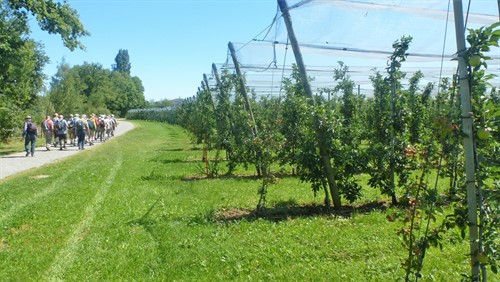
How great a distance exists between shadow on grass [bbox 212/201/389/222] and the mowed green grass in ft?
0.24

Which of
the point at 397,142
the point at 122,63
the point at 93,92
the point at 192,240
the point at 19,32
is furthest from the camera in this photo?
the point at 122,63

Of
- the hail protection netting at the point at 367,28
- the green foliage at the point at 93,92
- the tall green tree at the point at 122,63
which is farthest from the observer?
the tall green tree at the point at 122,63

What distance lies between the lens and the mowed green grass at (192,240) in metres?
4.52

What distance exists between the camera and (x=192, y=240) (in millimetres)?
5598

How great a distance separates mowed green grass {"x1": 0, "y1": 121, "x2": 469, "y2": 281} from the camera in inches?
178

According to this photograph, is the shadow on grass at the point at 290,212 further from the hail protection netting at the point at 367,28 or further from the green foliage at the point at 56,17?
the green foliage at the point at 56,17

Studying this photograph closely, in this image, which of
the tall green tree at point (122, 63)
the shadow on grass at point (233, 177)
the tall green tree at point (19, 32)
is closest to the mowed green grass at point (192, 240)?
the shadow on grass at point (233, 177)

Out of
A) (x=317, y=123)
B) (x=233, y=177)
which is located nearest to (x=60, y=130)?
(x=233, y=177)

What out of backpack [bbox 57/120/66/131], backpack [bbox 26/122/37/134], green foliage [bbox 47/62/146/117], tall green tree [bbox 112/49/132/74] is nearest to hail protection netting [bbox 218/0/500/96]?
backpack [bbox 26/122/37/134]

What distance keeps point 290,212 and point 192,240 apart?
213cm

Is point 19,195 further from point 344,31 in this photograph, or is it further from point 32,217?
point 344,31

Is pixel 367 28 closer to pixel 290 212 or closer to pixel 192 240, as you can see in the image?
pixel 290 212

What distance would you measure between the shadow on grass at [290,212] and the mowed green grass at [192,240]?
0.24 feet

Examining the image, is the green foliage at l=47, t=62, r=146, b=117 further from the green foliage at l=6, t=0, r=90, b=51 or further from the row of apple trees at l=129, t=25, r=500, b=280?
the row of apple trees at l=129, t=25, r=500, b=280
